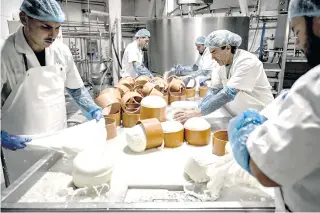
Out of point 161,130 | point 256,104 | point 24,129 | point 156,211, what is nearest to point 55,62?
point 24,129

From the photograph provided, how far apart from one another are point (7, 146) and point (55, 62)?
52 cm

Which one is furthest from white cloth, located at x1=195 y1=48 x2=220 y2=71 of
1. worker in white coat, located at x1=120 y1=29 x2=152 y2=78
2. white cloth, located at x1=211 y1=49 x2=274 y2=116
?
white cloth, located at x1=211 y1=49 x2=274 y2=116

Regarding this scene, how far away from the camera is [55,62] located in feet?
4.36

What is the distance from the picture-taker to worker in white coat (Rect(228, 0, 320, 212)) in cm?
51

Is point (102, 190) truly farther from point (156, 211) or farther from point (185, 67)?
point (185, 67)

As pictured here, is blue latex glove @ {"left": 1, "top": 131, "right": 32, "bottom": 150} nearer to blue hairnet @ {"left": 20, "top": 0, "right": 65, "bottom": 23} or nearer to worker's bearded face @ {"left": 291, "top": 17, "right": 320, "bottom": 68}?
blue hairnet @ {"left": 20, "top": 0, "right": 65, "bottom": 23}

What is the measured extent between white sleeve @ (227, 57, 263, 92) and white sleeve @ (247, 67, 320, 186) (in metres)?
1.10

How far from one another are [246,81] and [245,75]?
0.04 m

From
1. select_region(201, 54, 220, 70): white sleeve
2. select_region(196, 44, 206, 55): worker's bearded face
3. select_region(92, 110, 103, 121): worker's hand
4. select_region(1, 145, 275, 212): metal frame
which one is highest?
select_region(196, 44, 206, 55): worker's bearded face

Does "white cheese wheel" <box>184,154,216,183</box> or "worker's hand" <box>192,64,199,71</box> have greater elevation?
"worker's hand" <box>192,64,199,71</box>

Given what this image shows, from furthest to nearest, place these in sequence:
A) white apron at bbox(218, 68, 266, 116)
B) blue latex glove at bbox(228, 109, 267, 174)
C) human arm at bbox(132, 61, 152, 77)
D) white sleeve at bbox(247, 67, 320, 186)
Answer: human arm at bbox(132, 61, 152, 77), white apron at bbox(218, 68, 266, 116), blue latex glove at bbox(228, 109, 267, 174), white sleeve at bbox(247, 67, 320, 186)

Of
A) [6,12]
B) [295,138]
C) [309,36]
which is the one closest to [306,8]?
[309,36]

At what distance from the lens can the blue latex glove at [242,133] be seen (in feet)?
2.06

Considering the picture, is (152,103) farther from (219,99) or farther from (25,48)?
(25,48)
